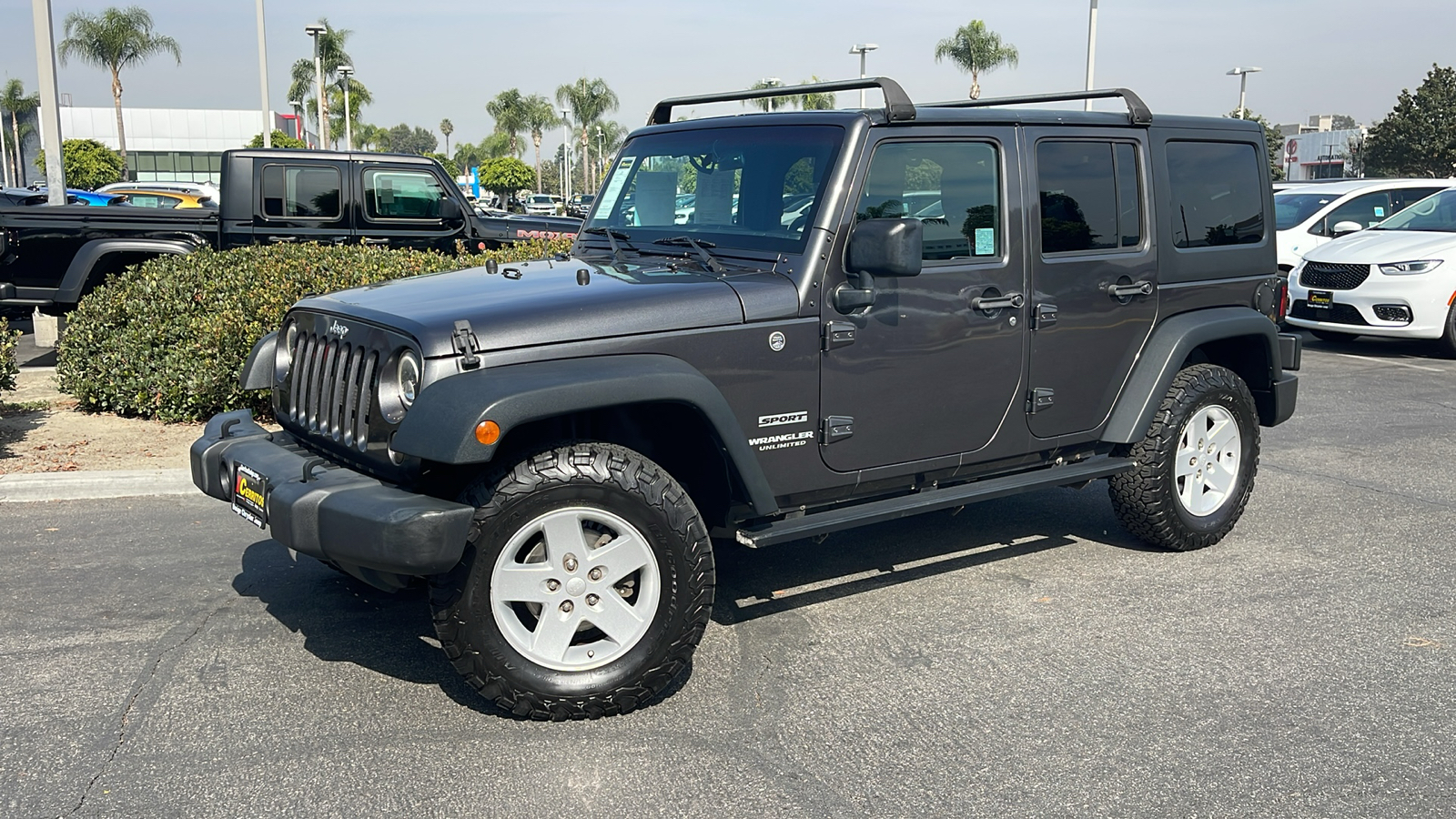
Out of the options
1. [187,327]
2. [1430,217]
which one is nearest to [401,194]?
[187,327]

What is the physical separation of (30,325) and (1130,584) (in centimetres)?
1354

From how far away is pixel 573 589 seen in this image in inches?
155

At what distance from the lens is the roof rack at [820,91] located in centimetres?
471

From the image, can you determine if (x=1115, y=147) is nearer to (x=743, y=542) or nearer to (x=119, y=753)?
(x=743, y=542)

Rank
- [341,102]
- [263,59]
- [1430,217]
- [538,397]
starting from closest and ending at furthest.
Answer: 1. [538,397]
2. [1430,217]
3. [263,59]
4. [341,102]

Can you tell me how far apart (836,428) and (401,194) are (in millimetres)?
8900

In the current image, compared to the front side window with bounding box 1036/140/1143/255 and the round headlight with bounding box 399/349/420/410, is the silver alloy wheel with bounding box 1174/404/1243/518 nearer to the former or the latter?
the front side window with bounding box 1036/140/1143/255

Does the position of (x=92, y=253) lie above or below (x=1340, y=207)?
below

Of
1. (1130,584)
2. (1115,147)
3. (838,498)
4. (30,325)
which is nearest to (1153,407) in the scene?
(1130,584)

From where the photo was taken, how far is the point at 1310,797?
11.5 feet

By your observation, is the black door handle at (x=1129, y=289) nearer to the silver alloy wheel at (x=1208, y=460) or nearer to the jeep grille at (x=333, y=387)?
the silver alloy wheel at (x=1208, y=460)

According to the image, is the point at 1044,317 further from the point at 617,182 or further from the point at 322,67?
the point at 322,67

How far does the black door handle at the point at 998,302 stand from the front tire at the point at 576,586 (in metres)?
1.58

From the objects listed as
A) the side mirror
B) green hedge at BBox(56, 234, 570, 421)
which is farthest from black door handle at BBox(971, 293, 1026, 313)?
green hedge at BBox(56, 234, 570, 421)
